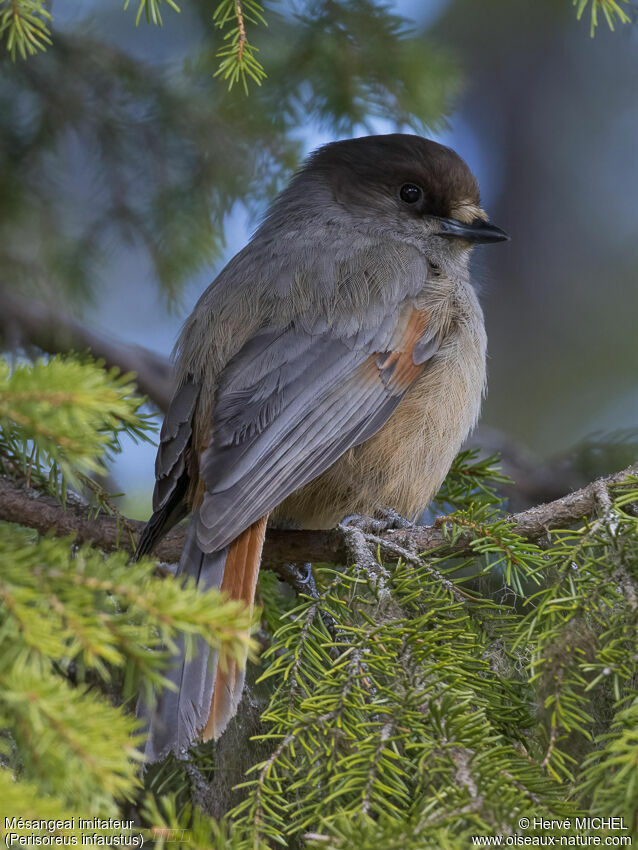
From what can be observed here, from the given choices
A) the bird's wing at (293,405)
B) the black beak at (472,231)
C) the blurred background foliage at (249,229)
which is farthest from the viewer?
the black beak at (472,231)

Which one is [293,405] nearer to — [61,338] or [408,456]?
[408,456]

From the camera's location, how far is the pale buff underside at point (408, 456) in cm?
303

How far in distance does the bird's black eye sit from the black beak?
0.15 m

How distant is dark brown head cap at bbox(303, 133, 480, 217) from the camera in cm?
363

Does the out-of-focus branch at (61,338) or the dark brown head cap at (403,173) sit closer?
the dark brown head cap at (403,173)

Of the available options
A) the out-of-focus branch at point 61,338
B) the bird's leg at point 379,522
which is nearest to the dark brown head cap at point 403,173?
the out-of-focus branch at point 61,338

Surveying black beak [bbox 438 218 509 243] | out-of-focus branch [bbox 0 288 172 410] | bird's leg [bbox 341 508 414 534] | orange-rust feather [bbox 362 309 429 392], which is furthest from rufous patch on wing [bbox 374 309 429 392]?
out-of-focus branch [bbox 0 288 172 410]

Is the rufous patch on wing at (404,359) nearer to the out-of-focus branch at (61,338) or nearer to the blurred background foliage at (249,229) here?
the blurred background foliage at (249,229)

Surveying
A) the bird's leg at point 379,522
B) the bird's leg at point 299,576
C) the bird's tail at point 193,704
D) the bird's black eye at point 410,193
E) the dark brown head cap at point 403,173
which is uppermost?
the dark brown head cap at point 403,173

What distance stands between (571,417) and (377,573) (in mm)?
4195

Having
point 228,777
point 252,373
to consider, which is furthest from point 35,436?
point 252,373

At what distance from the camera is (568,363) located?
6344 millimetres

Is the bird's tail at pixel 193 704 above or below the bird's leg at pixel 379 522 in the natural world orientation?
below

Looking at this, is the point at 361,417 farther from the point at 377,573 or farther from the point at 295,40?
the point at 295,40
